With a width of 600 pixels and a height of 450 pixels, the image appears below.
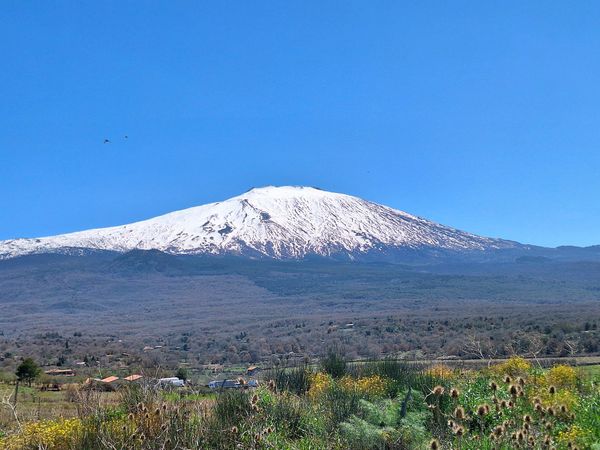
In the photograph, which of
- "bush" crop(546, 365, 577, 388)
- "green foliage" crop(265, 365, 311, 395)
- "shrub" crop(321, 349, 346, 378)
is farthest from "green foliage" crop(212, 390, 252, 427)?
"shrub" crop(321, 349, 346, 378)

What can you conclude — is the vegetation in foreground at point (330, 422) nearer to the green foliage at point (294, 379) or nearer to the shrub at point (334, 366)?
the green foliage at point (294, 379)

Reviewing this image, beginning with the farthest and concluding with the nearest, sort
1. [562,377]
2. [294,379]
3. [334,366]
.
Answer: [334,366] < [294,379] < [562,377]

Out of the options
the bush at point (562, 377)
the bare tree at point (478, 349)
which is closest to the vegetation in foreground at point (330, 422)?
the bush at point (562, 377)

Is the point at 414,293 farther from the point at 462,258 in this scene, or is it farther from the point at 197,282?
the point at 462,258

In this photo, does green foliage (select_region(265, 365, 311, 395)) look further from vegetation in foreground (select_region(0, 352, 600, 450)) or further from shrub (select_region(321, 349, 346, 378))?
vegetation in foreground (select_region(0, 352, 600, 450))

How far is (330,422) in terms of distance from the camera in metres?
8.52

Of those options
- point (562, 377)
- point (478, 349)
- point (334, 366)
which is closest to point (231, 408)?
point (478, 349)

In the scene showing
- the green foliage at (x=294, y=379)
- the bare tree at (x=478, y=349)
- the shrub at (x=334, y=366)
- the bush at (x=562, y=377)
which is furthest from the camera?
the shrub at (x=334, y=366)

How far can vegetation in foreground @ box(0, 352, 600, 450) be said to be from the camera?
21.3 feet

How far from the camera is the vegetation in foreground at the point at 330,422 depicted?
648 centimetres

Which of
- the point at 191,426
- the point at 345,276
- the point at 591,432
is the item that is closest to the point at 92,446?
the point at 191,426

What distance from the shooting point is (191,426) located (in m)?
7.93

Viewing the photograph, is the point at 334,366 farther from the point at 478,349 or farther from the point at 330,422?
the point at 478,349

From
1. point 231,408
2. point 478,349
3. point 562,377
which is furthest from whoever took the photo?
point 562,377
